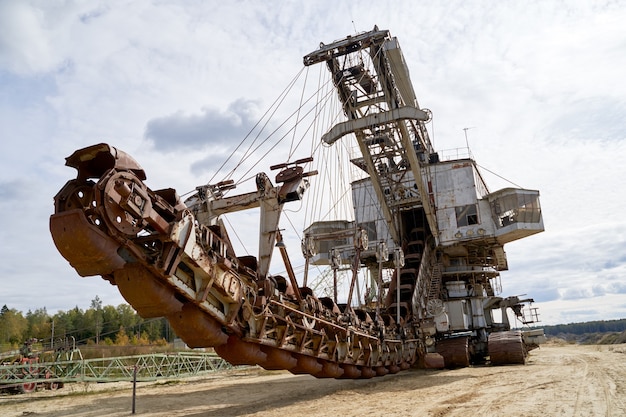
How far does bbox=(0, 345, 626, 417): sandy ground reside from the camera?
946cm

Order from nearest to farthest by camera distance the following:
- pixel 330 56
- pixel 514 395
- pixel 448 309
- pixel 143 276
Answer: pixel 143 276 < pixel 514 395 < pixel 330 56 < pixel 448 309

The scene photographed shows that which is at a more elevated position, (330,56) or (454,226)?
(330,56)

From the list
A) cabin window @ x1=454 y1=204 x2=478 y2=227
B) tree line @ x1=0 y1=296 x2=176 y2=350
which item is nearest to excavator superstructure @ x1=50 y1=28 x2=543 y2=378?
cabin window @ x1=454 y1=204 x2=478 y2=227

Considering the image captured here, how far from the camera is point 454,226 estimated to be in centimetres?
2158

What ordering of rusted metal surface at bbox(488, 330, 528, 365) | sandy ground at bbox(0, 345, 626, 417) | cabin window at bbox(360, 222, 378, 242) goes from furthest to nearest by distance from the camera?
cabin window at bbox(360, 222, 378, 242) < rusted metal surface at bbox(488, 330, 528, 365) < sandy ground at bbox(0, 345, 626, 417)

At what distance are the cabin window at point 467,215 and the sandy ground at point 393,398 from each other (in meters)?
6.91

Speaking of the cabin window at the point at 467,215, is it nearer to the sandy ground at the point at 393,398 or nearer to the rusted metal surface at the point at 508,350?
the rusted metal surface at the point at 508,350

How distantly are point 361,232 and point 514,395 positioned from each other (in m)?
5.89

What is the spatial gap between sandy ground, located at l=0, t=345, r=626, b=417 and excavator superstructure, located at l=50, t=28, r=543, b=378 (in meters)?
0.94

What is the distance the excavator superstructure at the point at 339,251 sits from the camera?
728 cm

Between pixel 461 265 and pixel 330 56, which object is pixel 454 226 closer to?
pixel 461 265

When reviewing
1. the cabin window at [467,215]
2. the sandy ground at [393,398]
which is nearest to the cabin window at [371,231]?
the cabin window at [467,215]

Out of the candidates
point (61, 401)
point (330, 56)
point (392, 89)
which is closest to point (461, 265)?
point (392, 89)

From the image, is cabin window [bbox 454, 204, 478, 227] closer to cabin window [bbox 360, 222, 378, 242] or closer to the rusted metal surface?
cabin window [bbox 360, 222, 378, 242]
